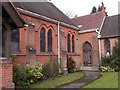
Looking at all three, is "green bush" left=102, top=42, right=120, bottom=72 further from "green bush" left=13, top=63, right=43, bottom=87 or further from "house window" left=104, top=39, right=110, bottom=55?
"green bush" left=13, top=63, right=43, bottom=87

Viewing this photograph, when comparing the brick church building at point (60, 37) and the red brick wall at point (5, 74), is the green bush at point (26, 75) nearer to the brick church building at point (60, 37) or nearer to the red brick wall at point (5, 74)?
the brick church building at point (60, 37)

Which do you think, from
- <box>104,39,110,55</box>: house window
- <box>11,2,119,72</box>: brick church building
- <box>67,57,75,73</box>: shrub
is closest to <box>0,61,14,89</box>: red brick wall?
<box>11,2,119,72</box>: brick church building

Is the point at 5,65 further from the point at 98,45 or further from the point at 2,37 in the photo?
the point at 98,45

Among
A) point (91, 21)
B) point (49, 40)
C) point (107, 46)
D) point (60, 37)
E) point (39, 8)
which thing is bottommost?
point (107, 46)

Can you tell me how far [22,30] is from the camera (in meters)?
19.1

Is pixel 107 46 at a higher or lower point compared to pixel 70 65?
higher

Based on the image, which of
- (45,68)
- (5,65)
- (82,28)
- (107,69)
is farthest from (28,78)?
(82,28)

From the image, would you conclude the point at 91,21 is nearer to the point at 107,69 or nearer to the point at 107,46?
the point at 107,46

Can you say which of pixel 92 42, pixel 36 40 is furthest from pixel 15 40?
pixel 92 42

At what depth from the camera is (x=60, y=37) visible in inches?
950

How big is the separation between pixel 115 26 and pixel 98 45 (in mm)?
4078

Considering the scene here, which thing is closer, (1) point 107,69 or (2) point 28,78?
(2) point 28,78

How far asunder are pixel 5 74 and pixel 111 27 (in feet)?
74.5

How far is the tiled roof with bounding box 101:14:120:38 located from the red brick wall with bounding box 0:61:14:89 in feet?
66.0
